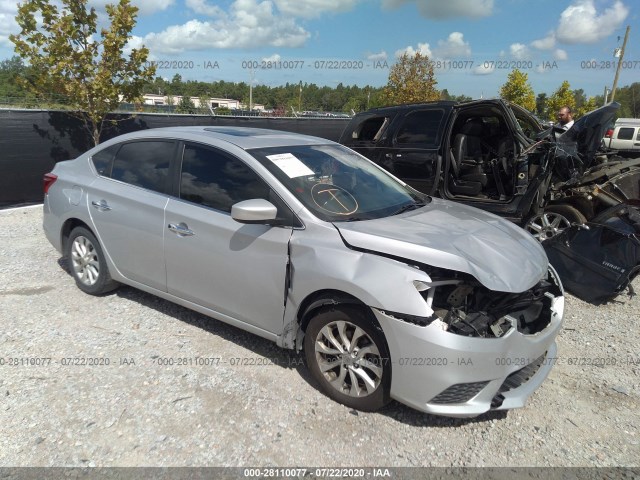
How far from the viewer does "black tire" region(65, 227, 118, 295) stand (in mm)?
Answer: 4359

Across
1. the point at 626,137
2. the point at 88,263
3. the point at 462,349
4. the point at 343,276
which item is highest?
the point at 626,137

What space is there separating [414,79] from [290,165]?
22814mm

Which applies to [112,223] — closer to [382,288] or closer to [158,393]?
[158,393]

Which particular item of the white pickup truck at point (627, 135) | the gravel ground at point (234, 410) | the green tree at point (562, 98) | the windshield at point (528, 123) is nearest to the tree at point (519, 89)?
the green tree at point (562, 98)

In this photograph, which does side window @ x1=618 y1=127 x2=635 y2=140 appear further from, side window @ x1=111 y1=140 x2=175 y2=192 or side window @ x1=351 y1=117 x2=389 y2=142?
side window @ x1=111 y1=140 x2=175 y2=192

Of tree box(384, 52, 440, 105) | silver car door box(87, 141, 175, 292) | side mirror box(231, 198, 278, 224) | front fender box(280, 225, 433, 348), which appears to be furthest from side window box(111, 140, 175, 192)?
tree box(384, 52, 440, 105)

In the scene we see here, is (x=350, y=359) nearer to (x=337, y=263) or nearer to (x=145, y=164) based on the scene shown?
(x=337, y=263)

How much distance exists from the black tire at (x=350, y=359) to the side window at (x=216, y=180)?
986mm

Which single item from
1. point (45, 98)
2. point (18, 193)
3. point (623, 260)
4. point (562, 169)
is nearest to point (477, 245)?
point (623, 260)

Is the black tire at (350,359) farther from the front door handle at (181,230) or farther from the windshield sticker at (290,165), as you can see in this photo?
the front door handle at (181,230)

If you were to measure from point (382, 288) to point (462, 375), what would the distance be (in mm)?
643

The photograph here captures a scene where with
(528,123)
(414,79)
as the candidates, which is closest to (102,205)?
(528,123)

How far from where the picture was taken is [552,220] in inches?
235

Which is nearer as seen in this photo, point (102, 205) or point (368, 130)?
point (102, 205)
